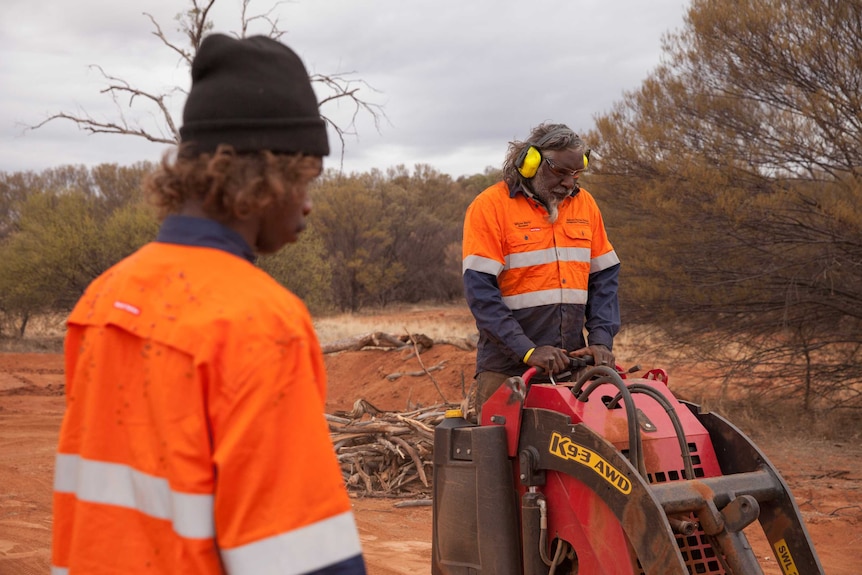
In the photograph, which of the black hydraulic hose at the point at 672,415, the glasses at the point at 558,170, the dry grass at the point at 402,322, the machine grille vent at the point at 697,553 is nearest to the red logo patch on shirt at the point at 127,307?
the machine grille vent at the point at 697,553

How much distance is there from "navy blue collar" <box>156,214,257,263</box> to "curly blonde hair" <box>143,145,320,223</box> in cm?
3

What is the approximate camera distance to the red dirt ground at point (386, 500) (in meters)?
6.22

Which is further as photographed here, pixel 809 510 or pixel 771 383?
pixel 771 383

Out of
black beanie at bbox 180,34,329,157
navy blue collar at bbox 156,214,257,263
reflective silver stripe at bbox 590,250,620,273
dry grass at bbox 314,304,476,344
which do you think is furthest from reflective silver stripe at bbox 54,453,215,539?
dry grass at bbox 314,304,476,344

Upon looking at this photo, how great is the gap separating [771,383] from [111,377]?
1093 cm

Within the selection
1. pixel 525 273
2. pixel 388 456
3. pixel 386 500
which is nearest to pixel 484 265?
pixel 525 273

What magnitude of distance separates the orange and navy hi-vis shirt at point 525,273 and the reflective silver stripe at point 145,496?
280 cm

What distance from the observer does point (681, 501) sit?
3211mm

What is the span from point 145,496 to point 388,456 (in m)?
7.46

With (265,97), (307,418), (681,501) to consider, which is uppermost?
(265,97)

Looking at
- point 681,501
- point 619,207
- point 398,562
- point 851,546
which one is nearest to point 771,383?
point 619,207

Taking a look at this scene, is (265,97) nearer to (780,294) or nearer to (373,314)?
(780,294)

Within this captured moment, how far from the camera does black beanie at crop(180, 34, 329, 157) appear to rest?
1.66 m

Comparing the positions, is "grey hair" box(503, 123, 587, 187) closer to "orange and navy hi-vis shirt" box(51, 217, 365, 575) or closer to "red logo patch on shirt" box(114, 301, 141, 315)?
"orange and navy hi-vis shirt" box(51, 217, 365, 575)
